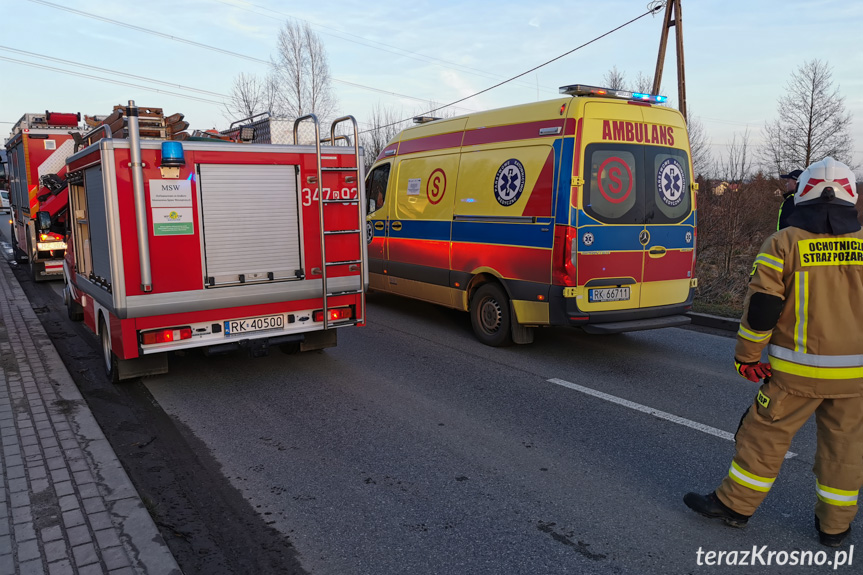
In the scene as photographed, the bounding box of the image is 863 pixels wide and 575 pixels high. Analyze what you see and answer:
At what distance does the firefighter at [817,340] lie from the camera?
3.00 m

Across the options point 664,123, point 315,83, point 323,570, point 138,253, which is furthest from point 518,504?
point 315,83

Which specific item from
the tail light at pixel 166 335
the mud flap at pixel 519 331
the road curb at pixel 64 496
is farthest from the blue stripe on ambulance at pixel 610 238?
the road curb at pixel 64 496

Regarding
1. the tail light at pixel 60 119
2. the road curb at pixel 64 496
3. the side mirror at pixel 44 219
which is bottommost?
the road curb at pixel 64 496

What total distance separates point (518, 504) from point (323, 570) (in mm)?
1208

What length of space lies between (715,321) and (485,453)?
5543 millimetres

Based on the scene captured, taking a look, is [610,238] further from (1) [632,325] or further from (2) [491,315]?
(2) [491,315]

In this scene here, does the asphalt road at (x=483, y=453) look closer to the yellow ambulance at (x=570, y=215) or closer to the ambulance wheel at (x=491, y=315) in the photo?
the ambulance wheel at (x=491, y=315)

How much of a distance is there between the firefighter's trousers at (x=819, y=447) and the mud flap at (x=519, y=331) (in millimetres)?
3905

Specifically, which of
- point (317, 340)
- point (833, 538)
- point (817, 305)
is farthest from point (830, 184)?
point (317, 340)

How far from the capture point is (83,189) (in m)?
6.16

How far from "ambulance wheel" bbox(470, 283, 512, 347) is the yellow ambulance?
16 mm

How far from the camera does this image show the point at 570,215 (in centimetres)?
622

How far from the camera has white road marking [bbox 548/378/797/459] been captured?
4.66 meters

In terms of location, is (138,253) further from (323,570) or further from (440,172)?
(440,172)
